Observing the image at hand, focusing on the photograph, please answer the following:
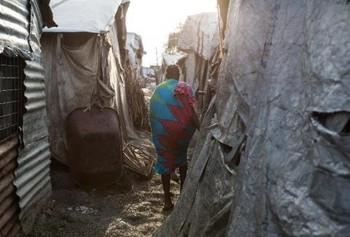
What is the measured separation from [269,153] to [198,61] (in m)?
13.7

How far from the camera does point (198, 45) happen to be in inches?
565

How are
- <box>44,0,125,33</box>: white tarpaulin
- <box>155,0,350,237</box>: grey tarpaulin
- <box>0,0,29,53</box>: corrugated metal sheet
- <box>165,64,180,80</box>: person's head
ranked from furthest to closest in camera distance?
<box>44,0,125,33</box>: white tarpaulin → <box>165,64,180,80</box>: person's head → <box>0,0,29,53</box>: corrugated metal sheet → <box>155,0,350,237</box>: grey tarpaulin

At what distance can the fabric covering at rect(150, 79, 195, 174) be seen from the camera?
492 cm

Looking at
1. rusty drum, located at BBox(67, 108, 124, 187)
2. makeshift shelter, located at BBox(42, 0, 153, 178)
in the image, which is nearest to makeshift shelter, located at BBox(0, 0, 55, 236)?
rusty drum, located at BBox(67, 108, 124, 187)

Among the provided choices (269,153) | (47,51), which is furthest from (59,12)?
(269,153)

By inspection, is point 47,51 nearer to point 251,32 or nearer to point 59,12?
point 59,12

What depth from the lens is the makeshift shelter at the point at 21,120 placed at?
11.3ft

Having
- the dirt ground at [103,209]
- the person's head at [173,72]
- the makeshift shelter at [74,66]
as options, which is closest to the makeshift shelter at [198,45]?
the makeshift shelter at [74,66]

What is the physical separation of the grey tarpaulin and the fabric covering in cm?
209

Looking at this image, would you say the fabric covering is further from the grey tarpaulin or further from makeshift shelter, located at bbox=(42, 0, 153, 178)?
the grey tarpaulin

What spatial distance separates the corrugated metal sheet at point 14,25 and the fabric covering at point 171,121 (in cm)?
179

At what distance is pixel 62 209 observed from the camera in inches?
201

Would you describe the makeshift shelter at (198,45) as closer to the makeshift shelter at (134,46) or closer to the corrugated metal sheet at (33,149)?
the makeshift shelter at (134,46)

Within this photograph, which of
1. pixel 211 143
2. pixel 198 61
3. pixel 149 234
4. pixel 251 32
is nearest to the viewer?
pixel 251 32
